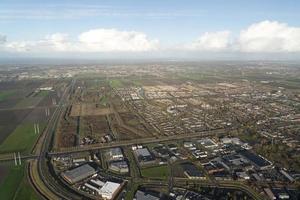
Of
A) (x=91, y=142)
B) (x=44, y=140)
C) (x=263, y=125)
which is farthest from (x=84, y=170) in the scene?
(x=263, y=125)

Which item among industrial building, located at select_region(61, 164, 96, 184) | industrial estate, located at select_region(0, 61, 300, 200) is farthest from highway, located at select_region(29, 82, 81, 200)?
industrial building, located at select_region(61, 164, 96, 184)

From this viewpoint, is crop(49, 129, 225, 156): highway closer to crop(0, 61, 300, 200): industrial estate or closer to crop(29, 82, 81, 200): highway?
crop(0, 61, 300, 200): industrial estate

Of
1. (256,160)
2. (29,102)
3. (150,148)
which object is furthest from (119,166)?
(29,102)

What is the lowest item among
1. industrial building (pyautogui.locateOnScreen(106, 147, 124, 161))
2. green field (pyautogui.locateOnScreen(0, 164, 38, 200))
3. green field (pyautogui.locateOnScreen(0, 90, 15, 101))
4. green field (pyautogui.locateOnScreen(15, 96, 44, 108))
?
green field (pyautogui.locateOnScreen(0, 164, 38, 200))

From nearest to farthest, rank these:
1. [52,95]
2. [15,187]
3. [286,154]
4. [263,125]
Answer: [15,187] → [286,154] → [263,125] → [52,95]

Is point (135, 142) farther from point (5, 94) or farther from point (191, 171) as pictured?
point (5, 94)

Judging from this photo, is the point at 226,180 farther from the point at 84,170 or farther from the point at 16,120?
the point at 16,120
